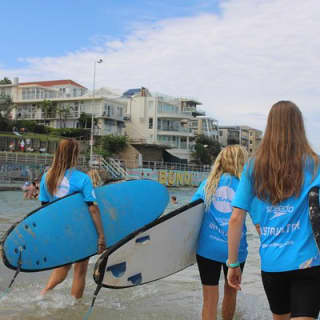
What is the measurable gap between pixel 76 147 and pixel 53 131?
193 feet

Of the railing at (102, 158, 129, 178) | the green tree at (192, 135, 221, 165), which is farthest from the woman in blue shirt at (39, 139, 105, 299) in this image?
the green tree at (192, 135, 221, 165)

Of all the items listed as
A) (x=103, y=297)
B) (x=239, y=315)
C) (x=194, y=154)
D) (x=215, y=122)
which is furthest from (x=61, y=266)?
(x=215, y=122)

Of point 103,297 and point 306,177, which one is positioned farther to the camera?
point 103,297

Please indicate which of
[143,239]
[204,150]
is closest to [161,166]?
[204,150]

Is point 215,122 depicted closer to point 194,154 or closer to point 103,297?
point 194,154

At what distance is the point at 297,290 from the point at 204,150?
7146cm

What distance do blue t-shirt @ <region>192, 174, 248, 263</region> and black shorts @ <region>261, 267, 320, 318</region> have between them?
99 cm

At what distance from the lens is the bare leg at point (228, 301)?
13.1 feet

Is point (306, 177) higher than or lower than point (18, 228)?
higher

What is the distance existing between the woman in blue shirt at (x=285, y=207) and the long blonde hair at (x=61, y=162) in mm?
2269

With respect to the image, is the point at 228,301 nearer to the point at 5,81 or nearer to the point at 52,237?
the point at 52,237

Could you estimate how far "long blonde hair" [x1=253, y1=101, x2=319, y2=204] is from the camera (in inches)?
102

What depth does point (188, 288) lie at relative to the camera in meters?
6.09

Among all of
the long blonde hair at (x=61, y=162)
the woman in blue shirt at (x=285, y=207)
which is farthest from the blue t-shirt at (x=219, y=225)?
the long blonde hair at (x=61, y=162)
